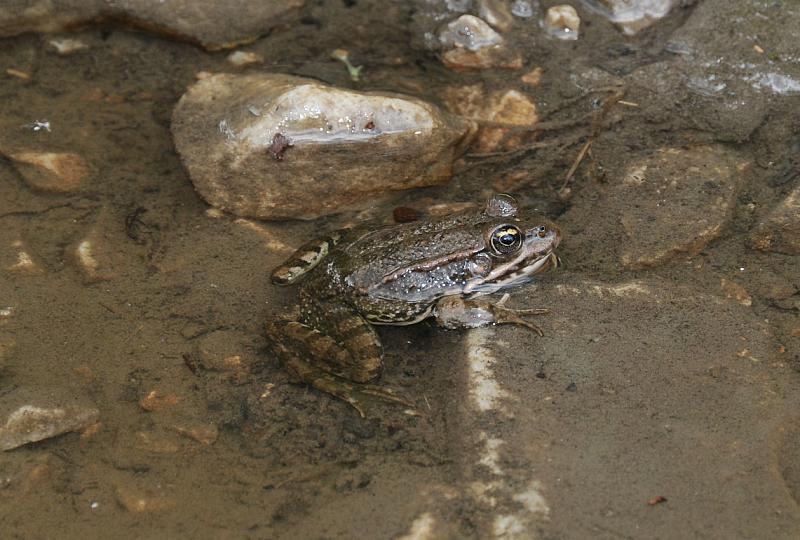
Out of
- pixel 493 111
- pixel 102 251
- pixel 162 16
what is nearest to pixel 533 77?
pixel 493 111

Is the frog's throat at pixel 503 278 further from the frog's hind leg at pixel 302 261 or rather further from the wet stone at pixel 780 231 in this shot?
the wet stone at pixel 780 231

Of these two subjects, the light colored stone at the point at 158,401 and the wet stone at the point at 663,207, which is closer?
the light colored stone at the point at 158,401

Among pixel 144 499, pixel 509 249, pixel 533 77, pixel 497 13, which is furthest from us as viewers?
pixel 497 13

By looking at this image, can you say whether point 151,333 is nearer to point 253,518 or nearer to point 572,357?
point 253,518

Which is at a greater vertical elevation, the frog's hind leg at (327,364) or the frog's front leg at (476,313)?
the frog's front leg at (476,313)

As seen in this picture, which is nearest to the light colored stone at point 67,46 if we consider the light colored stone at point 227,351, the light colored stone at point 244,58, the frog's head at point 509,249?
the light colored stone at point 244,58

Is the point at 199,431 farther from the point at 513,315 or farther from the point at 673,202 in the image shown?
the point at 673,202
